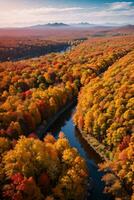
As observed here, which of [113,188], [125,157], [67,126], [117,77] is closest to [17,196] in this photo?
[113,188]

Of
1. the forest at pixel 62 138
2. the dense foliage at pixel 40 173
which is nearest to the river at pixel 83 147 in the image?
the forest at pixel 62 138

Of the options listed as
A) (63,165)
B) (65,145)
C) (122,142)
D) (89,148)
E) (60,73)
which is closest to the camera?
(63,165)

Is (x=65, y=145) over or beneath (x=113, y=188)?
over

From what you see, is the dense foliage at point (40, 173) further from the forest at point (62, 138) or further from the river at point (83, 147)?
the river at point (83, 147)

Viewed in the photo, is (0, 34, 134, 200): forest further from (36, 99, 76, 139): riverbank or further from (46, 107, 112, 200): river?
(46, 107, 112, 200): river

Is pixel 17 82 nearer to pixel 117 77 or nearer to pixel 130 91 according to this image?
pixel 117 77

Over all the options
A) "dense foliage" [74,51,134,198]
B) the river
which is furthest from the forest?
the river
